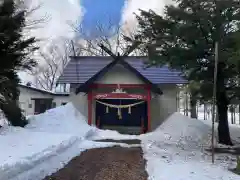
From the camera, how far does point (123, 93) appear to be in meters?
17.5

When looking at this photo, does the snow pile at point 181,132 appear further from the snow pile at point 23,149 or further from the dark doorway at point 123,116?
the snow pile at point 23,149

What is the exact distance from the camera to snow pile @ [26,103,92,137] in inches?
623

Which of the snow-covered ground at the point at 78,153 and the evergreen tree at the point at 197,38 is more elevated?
the evergreen tree at the point at 197,38

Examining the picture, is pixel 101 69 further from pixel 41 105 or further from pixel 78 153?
pixel 41 105

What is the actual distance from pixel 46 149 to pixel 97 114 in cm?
1056

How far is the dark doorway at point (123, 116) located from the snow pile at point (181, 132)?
1905 millimetres

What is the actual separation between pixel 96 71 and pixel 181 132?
6853 millimetres

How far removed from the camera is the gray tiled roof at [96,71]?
18.8 m

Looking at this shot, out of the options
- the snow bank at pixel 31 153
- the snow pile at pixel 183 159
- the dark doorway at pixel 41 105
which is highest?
the dark doorway at pixel 41 105

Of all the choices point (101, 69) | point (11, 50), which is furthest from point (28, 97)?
point (11, 50)

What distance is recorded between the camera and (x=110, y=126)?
63.3 ft

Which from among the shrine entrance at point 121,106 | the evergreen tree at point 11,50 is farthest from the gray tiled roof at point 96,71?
the evergreen tree at point 11,50

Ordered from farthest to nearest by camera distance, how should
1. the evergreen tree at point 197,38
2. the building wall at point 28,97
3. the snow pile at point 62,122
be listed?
the building wall at point 28,97 < the snow pile at point 62,122 < the evergreen tree at point 197,38

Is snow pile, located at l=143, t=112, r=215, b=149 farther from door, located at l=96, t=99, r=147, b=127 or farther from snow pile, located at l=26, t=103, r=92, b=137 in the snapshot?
snow pile, located at l=26, t=103, r=92, b=137
